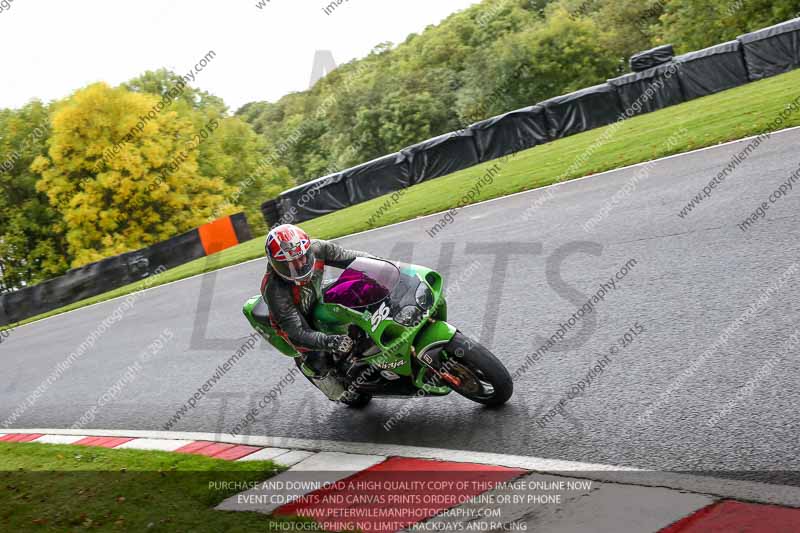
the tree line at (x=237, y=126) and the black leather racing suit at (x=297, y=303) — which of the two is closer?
the black leather racing suit at (x=297, y=303)

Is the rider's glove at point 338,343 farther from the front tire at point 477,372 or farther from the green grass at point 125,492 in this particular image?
the green grass at point 125,492

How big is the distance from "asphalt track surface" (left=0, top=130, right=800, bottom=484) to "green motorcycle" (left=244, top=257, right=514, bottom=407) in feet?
1.05

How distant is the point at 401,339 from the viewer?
5.91 meters

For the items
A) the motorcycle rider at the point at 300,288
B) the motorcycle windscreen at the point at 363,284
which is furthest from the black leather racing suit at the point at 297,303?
the motorcycle windscreen at the point at 363,284

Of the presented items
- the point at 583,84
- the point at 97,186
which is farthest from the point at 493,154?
the point at 583,84

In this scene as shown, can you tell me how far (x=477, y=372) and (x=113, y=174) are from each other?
4193 cm

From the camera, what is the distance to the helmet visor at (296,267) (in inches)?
237

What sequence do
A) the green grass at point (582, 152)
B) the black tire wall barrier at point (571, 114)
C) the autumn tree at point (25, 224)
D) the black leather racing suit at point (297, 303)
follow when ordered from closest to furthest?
the black leather racing suit at point (297, 303) → the green grass at point (582, 152) → the black tire wall barrier at point (571, 114) → the autumn tree at point (25, 224)

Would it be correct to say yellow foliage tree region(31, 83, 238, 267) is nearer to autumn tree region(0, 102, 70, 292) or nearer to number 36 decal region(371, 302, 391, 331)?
autumn tree region(0, 102, 70, 292)

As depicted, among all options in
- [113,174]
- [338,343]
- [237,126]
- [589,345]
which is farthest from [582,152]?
[237,126]

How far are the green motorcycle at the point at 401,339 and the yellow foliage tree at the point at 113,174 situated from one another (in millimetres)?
39193

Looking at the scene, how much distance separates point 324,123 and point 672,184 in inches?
2713

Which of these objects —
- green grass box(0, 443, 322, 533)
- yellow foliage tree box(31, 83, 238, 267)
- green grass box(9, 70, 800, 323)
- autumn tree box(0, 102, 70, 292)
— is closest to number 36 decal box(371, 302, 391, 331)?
green grass box(0, 443, 322, 533)

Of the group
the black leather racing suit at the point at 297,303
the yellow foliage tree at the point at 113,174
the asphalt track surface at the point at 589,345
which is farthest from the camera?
the yellow foliage tree at the point at 113,174
